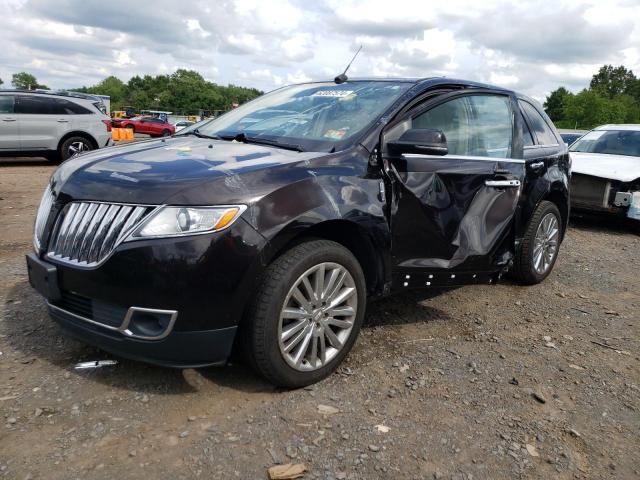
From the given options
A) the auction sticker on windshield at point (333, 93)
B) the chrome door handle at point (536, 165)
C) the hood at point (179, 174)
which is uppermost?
the auction sticker on windshield at point (333, 93)

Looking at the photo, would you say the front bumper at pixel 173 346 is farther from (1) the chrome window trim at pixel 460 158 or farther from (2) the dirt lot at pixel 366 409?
(1) the chrome window trim at pixel 460 158

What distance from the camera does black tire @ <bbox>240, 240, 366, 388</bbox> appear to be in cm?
261

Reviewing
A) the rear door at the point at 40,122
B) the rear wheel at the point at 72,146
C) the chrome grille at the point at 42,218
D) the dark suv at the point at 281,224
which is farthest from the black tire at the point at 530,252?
the rear door at the point at 40,122

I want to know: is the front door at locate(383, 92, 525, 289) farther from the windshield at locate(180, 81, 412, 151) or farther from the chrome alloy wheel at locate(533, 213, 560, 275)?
the chrome alloy wheel at locate(533, 213, 560, 275)

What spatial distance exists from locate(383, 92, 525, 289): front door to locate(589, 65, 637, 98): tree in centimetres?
12510

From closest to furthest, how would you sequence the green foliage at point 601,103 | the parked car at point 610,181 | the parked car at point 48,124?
the parked car at point 610,181 → the parked car at point 48,124 → the green foliage at point 601,103

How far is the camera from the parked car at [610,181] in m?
7.65

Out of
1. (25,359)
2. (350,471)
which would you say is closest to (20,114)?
(25,359)

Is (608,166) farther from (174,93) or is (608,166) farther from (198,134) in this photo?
(174,93)

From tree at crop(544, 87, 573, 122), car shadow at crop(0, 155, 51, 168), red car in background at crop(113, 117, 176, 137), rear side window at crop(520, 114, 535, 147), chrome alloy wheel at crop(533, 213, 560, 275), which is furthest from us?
tree at crop(544, 87, 573, 122)

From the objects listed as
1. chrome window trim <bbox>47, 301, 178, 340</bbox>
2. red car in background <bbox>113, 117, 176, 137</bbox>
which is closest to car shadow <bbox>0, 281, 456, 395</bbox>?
chrome window trim <bbox>47, 301, 178, 340</bbox>

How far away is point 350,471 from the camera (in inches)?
90.4

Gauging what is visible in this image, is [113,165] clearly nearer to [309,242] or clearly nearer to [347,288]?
[309,242]

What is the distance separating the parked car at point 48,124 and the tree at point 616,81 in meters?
121
